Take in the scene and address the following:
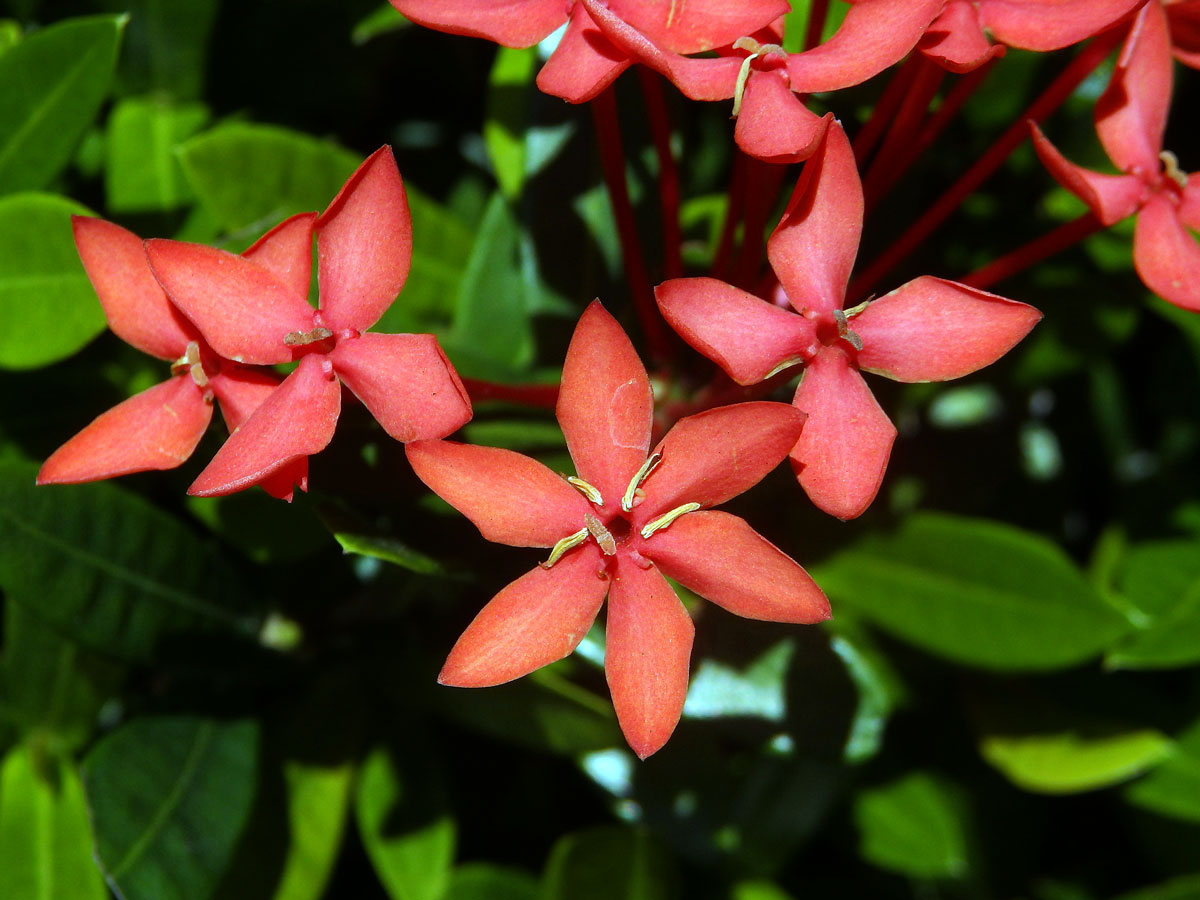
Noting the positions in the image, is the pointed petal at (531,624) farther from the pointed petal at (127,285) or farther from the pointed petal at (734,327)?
the pointed petal at (127,285)

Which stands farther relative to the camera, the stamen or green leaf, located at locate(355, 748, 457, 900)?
green leaf, located at locate(355, 748, 457, 900)

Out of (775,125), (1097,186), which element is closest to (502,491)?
(775,125)

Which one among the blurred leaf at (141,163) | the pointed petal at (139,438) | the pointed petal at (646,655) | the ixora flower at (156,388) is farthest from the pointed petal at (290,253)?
the blurred leaf at (141,163)

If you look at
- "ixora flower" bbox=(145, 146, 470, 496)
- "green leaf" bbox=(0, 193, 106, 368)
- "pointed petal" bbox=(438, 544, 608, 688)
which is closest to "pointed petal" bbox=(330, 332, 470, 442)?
"ixora flower" bbox=(145, 146, 470, 496)

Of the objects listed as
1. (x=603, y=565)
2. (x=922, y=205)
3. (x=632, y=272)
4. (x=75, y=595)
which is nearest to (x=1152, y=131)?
(x=922, y=205)

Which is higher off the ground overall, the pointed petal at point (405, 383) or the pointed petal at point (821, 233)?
the pointed petal at point (821, 233)

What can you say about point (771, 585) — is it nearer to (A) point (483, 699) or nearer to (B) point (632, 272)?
(B) point (632, 272)

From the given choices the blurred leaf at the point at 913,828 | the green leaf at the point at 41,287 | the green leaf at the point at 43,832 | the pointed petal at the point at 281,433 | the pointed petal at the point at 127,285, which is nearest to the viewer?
the pointed petal at the point at 281,433

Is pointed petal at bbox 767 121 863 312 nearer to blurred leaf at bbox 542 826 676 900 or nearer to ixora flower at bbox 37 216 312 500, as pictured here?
Answer: ixora flower at bbox 37 216 312 500
